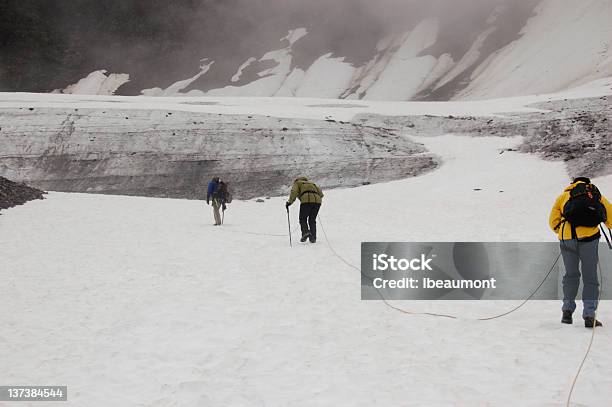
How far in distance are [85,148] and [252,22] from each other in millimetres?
92547

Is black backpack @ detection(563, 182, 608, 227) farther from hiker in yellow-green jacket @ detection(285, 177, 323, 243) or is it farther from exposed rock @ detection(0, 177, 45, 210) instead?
exposed rock @ detection(0, 177, 45, 210)

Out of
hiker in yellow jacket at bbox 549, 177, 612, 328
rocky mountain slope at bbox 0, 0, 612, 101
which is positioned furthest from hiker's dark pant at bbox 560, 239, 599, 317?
rocky mountain slope at bbox 0, 0, 612, 101

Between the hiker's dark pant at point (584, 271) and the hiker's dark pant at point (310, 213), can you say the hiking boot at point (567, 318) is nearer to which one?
the hiker's dark pant at point (584, 271)

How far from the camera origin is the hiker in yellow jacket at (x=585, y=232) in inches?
246

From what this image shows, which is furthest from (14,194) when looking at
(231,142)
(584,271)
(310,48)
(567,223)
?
(310,48)

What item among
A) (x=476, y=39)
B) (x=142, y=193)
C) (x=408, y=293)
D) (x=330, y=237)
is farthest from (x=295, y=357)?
(x=476, y=39)

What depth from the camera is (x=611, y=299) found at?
797 cm

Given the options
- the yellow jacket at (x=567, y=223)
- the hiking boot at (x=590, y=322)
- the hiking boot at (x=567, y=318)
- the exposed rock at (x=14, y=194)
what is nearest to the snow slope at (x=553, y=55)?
the exposed rock at (x=14, y=194)

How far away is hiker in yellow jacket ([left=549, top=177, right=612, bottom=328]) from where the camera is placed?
6.24 meters

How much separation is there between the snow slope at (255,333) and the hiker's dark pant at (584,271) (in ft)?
1.19

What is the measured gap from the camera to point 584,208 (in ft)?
20.5

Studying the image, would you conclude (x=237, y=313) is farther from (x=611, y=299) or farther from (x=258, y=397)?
(x=611, y=299)

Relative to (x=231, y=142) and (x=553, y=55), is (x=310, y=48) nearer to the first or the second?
(x=553, y=55)

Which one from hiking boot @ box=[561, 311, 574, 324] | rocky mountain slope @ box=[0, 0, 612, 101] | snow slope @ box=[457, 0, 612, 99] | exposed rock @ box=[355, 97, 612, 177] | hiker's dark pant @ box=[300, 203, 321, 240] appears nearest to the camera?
hiking boot @ box=[561, 311, 574, 324]
